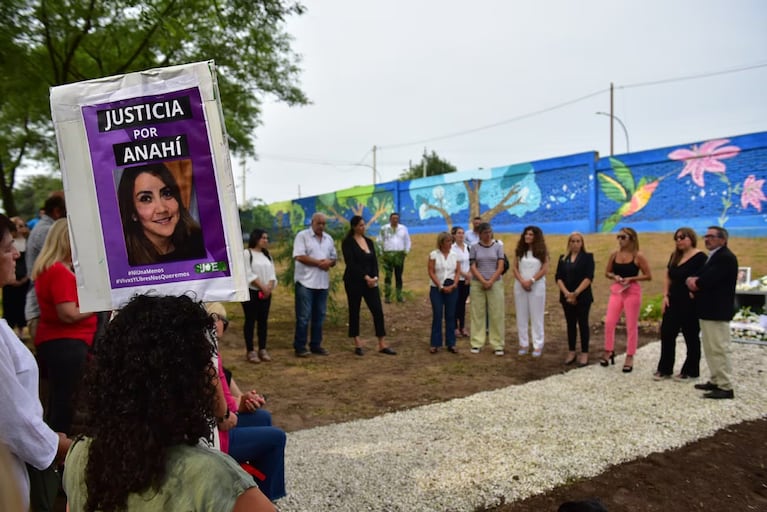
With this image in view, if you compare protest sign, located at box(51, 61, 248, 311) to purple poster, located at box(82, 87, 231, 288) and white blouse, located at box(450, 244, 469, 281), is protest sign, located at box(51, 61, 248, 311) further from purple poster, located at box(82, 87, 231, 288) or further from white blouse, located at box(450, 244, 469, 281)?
white blouse, located at box(450, 244, 469, 281)

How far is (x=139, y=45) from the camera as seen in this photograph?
8.83 m

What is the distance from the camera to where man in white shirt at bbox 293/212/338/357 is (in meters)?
7.91

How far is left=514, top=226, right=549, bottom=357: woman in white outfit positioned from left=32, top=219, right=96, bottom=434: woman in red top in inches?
231

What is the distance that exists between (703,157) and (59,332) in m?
16.7

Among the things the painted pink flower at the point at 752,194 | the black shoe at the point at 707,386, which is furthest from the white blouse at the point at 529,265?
the painted pink flower at the point at 752,194

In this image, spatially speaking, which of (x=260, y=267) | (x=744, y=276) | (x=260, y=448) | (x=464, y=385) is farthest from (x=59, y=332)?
(x=744, y=276)

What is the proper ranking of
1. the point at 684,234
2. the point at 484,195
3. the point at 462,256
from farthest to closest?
1. the point at 484,195
2. the point at 462,256
3. the point at 684,234

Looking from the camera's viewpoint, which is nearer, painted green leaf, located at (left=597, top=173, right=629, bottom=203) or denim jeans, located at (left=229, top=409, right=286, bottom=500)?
denim jeans, located at (left=229, top=409, right=286, bottom=500)

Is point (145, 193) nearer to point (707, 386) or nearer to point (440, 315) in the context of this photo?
point (707, 386)

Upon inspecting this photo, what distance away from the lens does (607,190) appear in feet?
59.2

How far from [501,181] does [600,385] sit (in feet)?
51.9

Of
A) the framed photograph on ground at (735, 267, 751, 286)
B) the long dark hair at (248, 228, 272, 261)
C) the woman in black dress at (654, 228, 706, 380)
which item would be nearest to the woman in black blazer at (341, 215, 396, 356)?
the long dark hair at (248, 228, 272, 261)

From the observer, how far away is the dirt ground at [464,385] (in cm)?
374

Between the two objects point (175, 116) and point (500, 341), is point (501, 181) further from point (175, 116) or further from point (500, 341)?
point (175, 116)
